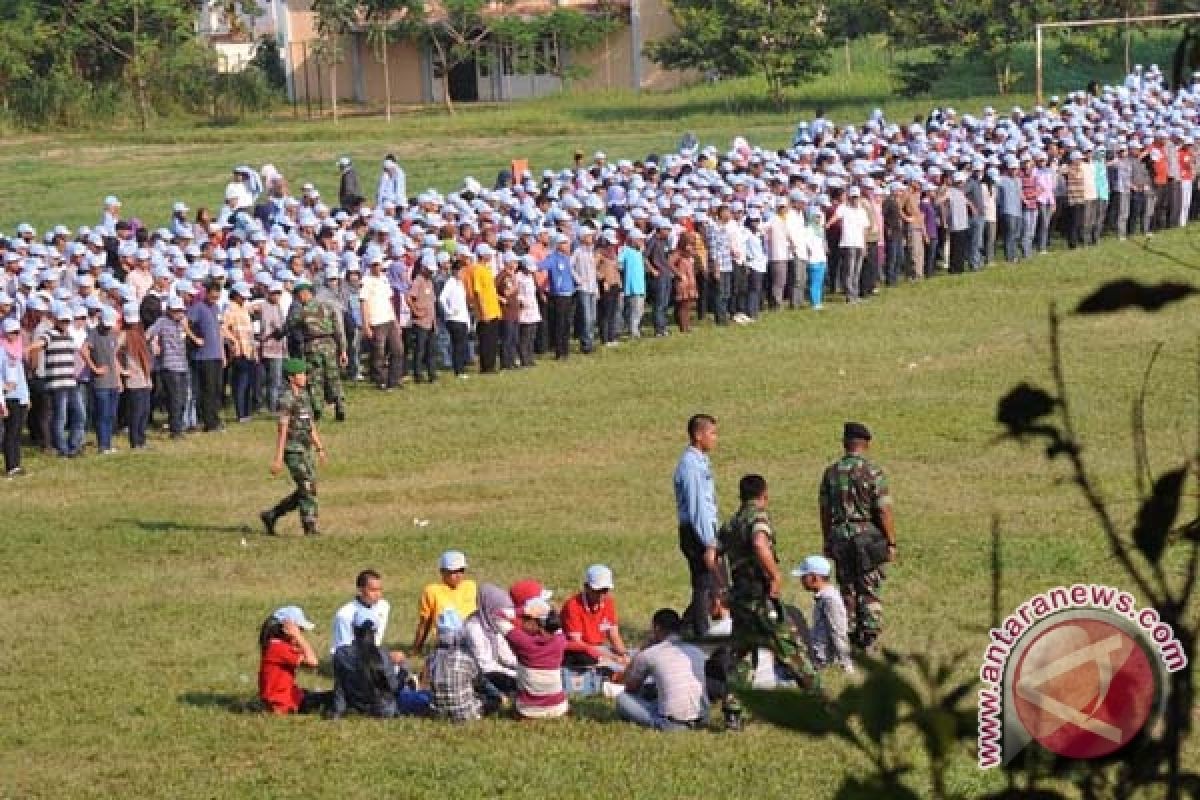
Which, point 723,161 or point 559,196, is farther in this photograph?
point 723,161

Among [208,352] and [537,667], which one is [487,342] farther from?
[537,667]

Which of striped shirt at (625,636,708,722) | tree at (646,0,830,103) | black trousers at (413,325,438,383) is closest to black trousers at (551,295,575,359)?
black trousers at (413,325,438,383)

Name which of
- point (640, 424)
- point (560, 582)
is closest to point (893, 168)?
point (640, 424)

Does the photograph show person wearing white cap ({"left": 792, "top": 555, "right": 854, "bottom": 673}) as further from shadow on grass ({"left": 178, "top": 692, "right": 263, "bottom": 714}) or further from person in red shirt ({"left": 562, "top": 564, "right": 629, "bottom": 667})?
shadow on grass ({"left": 178, "top": 692, "right": 263, "bottom": 714})

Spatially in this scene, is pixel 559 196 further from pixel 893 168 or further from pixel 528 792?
pixel 528 792

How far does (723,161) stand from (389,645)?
20.3 meters

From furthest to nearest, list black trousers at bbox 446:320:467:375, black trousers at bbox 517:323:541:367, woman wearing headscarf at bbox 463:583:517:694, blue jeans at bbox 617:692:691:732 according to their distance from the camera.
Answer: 1. black trousers at bbox 517:323:541:367
2. black trousers at bbox 446:320:467:375
3. woman wearing headscarf at bbox 463:583:517:694
4. blue jeans at bbox 617:692:691:732

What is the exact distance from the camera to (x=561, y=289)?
1118 inches

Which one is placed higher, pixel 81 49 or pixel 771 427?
pixel 81 49

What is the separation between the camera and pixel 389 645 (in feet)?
51.4

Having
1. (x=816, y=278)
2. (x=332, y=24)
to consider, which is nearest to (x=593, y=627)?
(x=816, y=278)

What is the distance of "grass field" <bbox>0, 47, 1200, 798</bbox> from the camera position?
43.1 ft

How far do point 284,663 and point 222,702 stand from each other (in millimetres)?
776

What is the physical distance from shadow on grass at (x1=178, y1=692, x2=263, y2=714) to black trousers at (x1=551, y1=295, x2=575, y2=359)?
14.1 meters
